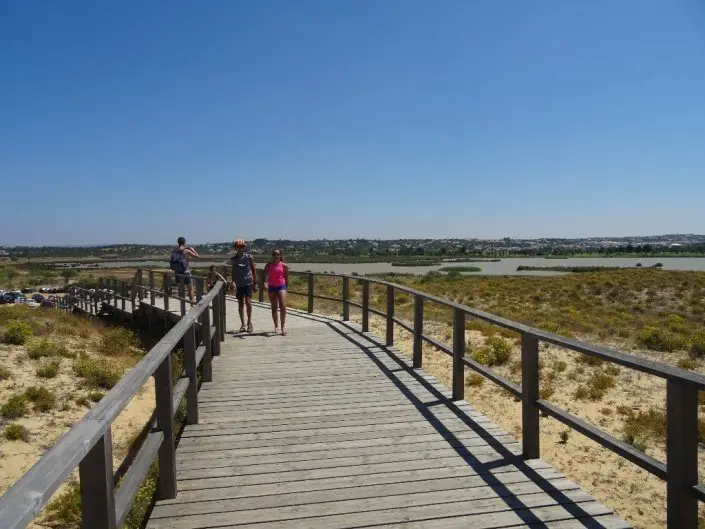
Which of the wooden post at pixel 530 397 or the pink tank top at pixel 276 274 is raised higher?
the pink tank top at pixel 276 274

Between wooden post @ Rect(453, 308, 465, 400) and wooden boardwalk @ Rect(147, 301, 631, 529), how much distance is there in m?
0.16

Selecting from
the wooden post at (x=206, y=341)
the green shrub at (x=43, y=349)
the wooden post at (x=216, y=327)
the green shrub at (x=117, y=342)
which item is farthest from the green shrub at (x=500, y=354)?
the green shrub at (x=43, y=349)

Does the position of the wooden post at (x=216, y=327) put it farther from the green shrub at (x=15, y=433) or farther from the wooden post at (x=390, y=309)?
the green shrub at (x=15, y=433)

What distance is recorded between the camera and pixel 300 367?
24.4ft

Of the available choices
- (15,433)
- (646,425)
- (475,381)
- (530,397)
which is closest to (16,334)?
(15,433)

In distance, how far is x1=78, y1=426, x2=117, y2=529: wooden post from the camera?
6.65 feet

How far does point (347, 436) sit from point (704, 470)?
4.89 metres

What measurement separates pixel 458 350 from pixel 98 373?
24.1 ft

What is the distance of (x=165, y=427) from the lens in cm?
347

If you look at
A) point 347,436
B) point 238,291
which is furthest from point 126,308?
point 347,436

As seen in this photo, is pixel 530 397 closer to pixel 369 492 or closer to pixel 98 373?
pixel 369 492

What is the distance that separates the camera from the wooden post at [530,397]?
419cm

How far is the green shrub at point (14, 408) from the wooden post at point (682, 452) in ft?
28.2

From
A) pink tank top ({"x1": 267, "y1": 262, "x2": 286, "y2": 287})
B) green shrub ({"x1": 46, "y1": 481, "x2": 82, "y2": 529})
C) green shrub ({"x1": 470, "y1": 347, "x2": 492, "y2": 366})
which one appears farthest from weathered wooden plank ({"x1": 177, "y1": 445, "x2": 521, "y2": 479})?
green shrub ({"x1": 470, "y1": 347, "x2": 492, "y2": 366})
